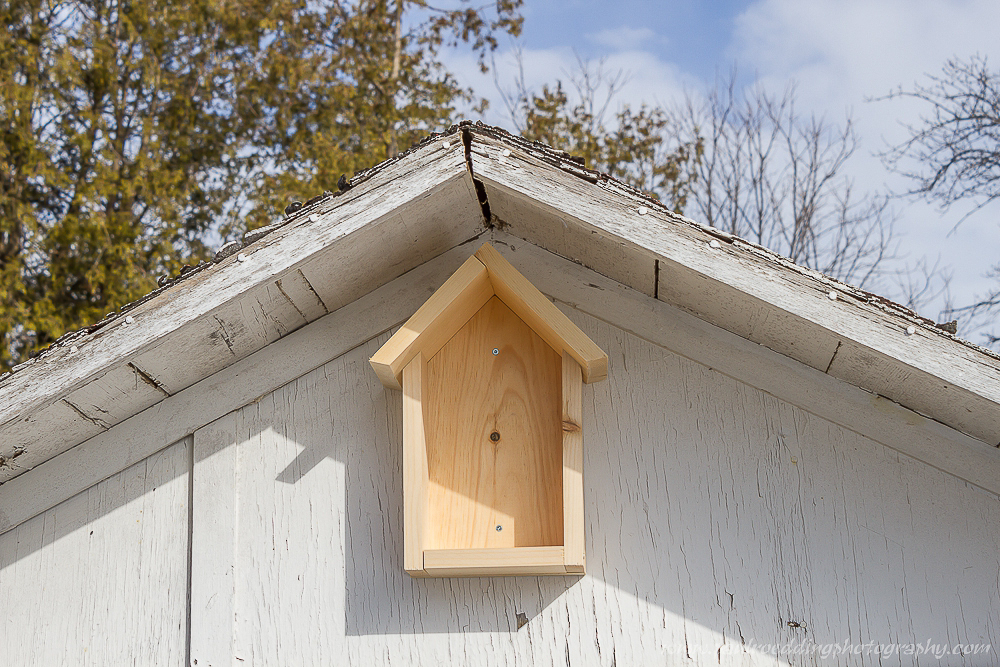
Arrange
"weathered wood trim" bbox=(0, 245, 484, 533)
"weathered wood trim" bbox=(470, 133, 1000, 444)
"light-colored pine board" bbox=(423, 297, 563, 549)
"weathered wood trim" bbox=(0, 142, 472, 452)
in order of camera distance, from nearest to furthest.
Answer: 1. "weathered wood trim" bbox=(470, 133, 1000, 444)
2. "weathered wood trim" bbox=(0, 142, 472, 452)
3. "light-colored pine board" bbox=(423, 297, 563, 549)
4. "weathered wood trim" bbox=(0, 245, 484, 533)

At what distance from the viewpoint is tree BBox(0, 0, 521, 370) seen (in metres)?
8.72

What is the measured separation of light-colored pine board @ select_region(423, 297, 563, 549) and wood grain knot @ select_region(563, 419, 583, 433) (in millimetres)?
134

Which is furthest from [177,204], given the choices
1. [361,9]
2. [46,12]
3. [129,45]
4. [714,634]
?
[714,634]

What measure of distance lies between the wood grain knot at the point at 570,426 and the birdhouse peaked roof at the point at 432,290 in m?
0.35

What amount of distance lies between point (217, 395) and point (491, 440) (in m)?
0.74

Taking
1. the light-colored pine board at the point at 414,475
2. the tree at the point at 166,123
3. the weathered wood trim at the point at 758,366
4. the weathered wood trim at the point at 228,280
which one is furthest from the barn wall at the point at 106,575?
the tree at the point at 166,123

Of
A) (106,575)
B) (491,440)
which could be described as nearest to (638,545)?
(491,440)

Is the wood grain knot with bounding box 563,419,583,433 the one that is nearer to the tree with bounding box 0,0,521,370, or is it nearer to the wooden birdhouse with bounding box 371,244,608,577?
the wooden birdhouse with bounding box 371,244,608,577

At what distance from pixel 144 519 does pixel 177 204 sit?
8.00 metres

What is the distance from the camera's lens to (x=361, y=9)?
9.90 m

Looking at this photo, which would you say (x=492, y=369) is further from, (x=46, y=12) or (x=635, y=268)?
(x=46, y=12)

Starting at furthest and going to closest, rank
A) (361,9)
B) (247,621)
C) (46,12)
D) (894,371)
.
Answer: (361,9) < (46,12) < (247,621) < (894,371)

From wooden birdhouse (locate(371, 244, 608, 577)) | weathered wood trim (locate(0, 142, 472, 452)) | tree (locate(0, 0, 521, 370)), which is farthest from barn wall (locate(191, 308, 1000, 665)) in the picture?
tree (locate(0, 0, 521, 370))

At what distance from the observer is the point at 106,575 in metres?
2.07
